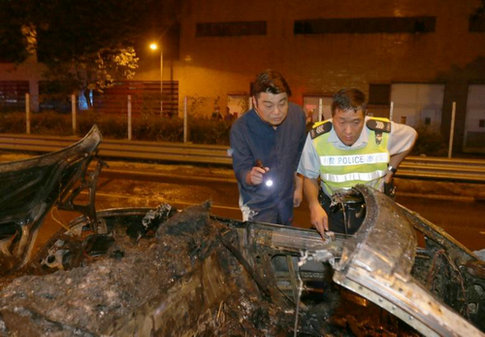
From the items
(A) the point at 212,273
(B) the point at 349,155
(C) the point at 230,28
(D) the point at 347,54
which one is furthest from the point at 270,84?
(C) the point at 230,28

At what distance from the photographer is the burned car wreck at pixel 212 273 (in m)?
1.54

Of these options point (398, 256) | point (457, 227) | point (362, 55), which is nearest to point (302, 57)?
point (362, 55)

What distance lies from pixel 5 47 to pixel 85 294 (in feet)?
60.4

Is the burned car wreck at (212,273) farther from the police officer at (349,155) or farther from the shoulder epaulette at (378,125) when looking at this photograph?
the shoulder epaulette at (378,125)

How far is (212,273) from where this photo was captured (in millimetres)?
2270

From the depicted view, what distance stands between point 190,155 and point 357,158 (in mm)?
8718

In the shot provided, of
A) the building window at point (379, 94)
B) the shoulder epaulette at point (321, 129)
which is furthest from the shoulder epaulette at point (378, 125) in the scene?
the building window at point (379, 94)

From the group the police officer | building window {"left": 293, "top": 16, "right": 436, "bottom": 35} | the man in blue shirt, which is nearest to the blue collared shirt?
the man in blue shirt

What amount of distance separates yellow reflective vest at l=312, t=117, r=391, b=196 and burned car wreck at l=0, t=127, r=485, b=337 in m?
0.71

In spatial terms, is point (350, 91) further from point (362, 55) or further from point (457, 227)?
point (362, 55)

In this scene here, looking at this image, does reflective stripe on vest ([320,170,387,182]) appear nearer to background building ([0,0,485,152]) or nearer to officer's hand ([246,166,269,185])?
officer's hand ([246,166,269,185])

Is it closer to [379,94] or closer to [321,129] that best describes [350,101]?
[321,129]

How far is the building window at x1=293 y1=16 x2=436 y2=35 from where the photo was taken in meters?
18.2

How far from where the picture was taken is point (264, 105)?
3.23 metres
